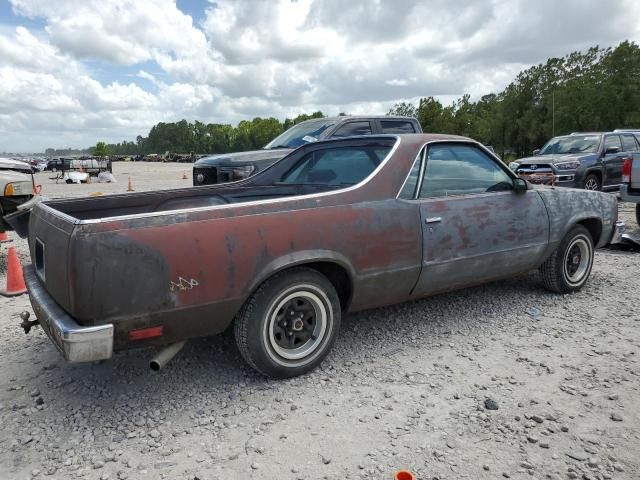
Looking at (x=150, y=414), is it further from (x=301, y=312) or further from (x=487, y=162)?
(x=487, y=162)

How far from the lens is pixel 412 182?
355 cm

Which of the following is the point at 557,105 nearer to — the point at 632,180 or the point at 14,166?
the point at 632,180

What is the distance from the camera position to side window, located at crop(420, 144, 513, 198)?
12.2 ft

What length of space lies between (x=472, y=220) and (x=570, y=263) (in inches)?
64.0

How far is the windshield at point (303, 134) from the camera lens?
8.02 meters

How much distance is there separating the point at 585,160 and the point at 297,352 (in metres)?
10.1

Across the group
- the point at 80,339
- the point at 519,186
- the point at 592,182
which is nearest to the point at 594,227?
the point at 519,186

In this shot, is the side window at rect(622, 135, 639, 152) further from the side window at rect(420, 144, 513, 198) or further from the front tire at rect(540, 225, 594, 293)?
the side window at rect(420, 144, 513, 198)

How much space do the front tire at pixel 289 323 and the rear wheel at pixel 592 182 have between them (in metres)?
9.70

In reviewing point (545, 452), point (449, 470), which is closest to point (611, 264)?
point (545, 452)

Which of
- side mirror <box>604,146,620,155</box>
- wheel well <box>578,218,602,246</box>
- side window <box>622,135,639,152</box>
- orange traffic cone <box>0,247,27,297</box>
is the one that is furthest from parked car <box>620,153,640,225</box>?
orange traffic cone <box>0,247,27,297</box>

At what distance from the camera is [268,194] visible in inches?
169

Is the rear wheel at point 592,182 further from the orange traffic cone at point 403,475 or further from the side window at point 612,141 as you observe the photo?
the orange traffic cone at point 403,475

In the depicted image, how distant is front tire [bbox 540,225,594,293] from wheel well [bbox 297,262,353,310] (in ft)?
7.51
